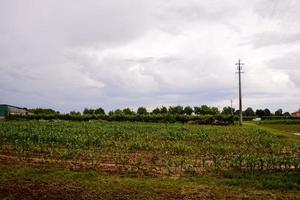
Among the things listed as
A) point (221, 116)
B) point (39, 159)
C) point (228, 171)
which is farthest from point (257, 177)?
point (221, 116)

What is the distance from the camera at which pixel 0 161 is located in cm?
1574

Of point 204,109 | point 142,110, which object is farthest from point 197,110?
point 142,110

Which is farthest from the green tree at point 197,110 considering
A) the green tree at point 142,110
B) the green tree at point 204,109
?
the green tree at point 142,110

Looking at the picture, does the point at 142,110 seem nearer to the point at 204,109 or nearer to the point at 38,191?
the point at 204,109

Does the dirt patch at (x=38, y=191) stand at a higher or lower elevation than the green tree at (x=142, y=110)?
lower

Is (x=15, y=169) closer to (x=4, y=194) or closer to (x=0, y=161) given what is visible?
(x=0, y=161)

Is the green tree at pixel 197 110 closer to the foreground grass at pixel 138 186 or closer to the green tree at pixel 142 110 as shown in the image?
the green tree at pixel 142 110

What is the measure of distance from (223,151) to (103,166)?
8.33 metres

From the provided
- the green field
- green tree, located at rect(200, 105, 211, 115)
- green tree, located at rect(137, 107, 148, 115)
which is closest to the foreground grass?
the green field

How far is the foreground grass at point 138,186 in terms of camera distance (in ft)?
33.6

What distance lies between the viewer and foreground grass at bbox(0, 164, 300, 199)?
1023 cm

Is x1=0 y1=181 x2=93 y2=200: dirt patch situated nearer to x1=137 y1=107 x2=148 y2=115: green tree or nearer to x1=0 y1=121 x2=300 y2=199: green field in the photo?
x1=0 y1=121 x2=300 y2=199: green field

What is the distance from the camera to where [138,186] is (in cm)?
1114

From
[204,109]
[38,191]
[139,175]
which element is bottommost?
[38,191]
